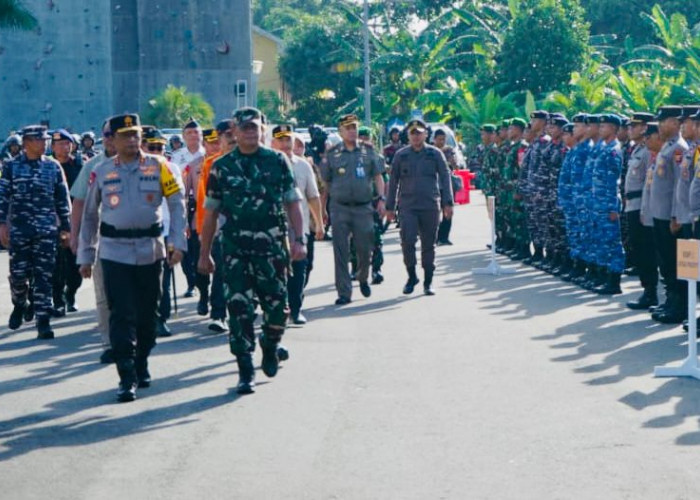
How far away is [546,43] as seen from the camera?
48750mm

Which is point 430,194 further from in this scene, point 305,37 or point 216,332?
point 305,37

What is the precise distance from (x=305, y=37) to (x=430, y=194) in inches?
2155

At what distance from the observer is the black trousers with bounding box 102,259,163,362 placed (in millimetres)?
10070

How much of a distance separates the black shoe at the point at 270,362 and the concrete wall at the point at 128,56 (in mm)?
60666

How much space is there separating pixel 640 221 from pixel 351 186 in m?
3.26

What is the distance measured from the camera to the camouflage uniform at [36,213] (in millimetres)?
13852

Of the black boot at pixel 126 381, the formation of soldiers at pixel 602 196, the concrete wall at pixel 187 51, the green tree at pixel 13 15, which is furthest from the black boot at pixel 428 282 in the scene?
the concrete wall at pixel 187 51

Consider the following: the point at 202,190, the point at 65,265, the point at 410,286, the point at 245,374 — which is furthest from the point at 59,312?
the point at 245,374

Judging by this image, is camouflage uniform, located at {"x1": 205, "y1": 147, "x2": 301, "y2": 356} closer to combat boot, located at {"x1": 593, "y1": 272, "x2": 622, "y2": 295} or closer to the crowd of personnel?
the crowd of personnel

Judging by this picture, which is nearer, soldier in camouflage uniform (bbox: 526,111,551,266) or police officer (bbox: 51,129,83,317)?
police officer (bbox: 51,129,83,317)

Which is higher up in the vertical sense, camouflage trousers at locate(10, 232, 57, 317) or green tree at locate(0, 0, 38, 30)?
green tree at locate(0, 0, 38, 30)

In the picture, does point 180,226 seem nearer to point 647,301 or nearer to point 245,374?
point 245,374

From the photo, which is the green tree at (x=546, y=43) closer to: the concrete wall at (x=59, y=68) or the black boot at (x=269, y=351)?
the concrete wall at (x=59, y=68)

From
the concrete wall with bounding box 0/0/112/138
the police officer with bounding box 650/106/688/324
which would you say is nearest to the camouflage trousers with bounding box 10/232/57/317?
the police officer with bounding box 650/106/688/324
